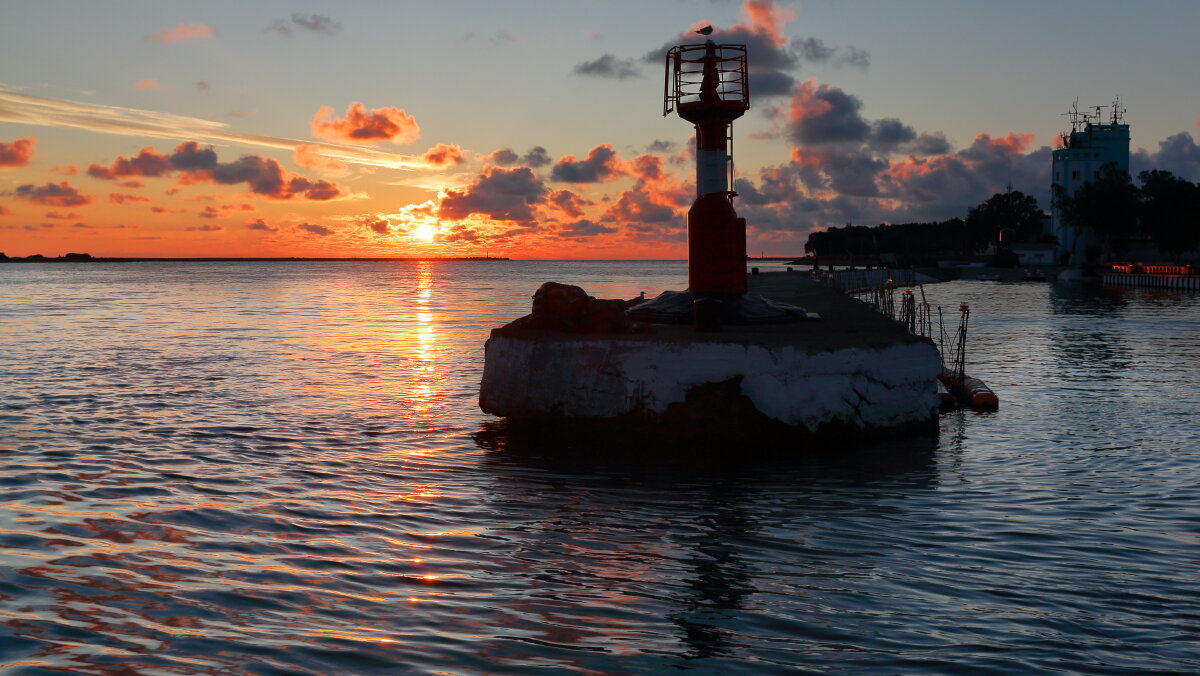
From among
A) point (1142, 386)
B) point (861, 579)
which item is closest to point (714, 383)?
point (861, 579)

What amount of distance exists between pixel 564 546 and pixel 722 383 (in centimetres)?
601

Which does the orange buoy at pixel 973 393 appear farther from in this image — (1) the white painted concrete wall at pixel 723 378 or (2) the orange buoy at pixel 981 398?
(1) the white painted concrete wall at pixel 723 378

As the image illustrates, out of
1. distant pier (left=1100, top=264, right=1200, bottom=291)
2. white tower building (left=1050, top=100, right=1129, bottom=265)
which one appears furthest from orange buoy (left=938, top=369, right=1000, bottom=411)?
white tower building (left=1050, top=100, right=1129, bottom=265)

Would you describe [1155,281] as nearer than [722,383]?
No

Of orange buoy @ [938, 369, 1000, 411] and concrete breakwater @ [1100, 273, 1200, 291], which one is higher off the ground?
concrete breakwater @ [1100, 273, 1200, 291]

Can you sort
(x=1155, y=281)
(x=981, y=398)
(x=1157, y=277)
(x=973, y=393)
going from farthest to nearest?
(x=1155, y=281) < (x=1157, y=277) < (x=973, y=393) < (x=981, y=398)

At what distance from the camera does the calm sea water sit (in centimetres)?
698

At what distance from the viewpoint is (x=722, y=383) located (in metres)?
15.3

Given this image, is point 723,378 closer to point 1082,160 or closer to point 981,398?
point 981,398

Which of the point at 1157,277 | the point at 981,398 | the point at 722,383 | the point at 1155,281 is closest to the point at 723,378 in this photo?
the point at 722,383

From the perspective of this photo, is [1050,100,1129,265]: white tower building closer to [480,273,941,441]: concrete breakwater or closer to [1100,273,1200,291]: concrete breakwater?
[1100,273,1200,291]: concrete breakwater

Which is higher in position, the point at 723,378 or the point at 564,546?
the point at 723,378

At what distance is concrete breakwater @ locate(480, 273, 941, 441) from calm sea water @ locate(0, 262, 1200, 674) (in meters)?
0.76

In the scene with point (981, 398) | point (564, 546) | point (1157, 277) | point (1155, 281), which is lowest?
point (564, 546)
